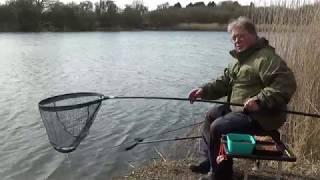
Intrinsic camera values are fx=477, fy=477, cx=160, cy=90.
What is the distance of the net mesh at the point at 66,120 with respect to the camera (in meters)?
4.51

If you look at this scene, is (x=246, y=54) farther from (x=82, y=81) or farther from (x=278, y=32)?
(x=82, y=81)

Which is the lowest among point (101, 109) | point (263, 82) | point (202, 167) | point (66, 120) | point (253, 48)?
point (101, 109)

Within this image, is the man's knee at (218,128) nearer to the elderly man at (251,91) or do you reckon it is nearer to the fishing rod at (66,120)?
the elderly man at (251,91)

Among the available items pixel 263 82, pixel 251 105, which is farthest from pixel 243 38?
pixel 251 105

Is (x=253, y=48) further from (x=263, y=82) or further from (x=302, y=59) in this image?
(x=302, y=59)

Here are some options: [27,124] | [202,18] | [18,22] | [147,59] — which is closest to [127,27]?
[18,22]

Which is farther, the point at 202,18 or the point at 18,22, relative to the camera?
the point at 18,22

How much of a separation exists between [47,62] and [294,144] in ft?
61.7

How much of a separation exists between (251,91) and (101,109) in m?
7.42

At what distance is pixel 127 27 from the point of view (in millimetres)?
68688

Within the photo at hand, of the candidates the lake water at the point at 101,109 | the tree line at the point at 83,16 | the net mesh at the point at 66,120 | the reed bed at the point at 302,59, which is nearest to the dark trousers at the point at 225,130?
the net mesh at the point at 66,120

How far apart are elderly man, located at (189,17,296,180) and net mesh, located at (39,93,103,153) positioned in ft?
3.93

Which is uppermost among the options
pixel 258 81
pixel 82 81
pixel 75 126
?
pixel 258 81

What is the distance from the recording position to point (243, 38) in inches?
168
